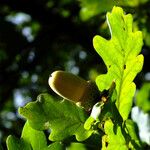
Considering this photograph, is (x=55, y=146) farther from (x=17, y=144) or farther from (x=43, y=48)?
(x=43, y=48)

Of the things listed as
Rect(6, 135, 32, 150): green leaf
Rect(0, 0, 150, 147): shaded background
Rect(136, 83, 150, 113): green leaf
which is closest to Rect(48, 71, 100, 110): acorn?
Rect(6, 135, 32, 150): green leaf

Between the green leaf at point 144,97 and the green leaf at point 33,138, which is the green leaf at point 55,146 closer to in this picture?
the green leaf at point 33,138

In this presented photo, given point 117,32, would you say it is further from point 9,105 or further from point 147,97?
point 9,105

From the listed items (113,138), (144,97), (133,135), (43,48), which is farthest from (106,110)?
(43,48)

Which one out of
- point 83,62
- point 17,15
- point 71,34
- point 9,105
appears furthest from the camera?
point 9,105

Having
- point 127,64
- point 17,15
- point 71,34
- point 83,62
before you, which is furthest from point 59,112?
point 17,15

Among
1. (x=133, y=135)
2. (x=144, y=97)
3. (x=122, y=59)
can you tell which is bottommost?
(x=144, y=97)

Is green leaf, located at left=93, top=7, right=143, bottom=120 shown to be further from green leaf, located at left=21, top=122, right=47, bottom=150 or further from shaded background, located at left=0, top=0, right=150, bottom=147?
shaded background, located at left=0, top=0, right=150, bottom=147

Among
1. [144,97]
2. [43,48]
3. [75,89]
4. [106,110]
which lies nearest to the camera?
[106,110]
